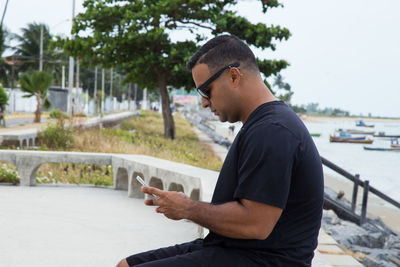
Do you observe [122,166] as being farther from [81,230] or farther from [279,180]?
[279,180]

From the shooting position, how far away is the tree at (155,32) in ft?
53.9

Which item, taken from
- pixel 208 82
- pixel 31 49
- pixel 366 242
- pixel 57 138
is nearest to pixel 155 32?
pixel 57 138

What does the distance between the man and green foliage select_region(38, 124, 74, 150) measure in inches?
397

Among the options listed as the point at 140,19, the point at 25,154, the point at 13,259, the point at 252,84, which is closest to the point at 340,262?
the point at 252,84

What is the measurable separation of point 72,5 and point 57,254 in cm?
2590

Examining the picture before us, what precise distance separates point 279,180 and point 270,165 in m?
0.06

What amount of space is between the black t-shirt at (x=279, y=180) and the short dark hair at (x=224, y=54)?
0.71ft

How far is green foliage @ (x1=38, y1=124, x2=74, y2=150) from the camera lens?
11398 millimetres

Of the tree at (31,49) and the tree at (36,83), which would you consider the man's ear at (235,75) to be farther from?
the tree at (31,49)

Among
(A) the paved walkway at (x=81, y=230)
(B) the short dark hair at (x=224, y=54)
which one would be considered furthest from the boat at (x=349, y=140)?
(B) the short dark hair at (x=224, y=54)

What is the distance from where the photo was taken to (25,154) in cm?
728

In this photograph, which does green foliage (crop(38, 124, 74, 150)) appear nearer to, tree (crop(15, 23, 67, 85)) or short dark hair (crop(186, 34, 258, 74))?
short dark hair (crop(186, 34, 258, 74))

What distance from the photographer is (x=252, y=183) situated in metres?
1.50

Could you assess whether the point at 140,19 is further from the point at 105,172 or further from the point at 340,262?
the point at 340,262
